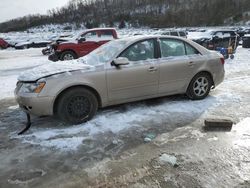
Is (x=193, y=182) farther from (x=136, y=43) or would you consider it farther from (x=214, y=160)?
(x=136, y=43)

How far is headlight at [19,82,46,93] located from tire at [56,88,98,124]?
390 mm

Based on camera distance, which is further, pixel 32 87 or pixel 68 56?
pixel 68 56

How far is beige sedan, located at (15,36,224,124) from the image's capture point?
509cm

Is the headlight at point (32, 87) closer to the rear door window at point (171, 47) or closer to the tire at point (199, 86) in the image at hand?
the rear door window at point (171, 47)

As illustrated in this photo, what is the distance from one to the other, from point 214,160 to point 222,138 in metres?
0.76

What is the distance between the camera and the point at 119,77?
553cm

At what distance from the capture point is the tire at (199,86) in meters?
6.53

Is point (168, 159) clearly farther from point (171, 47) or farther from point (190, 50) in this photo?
point (190, 50)

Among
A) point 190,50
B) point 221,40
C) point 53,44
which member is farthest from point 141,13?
point 190,50

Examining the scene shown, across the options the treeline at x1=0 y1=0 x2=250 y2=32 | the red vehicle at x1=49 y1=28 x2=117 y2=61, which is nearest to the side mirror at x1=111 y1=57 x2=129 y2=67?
the red vehicle at x1=49 y1=28 x2=117 y2=61

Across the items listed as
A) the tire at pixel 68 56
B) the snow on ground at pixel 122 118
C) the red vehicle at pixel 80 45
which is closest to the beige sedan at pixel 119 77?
the snow on ground at pixel 122 118

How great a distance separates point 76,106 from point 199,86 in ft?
9.61

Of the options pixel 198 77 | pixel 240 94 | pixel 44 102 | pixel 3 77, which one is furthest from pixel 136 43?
pixel 3 77

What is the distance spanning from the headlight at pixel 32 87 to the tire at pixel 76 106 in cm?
39
